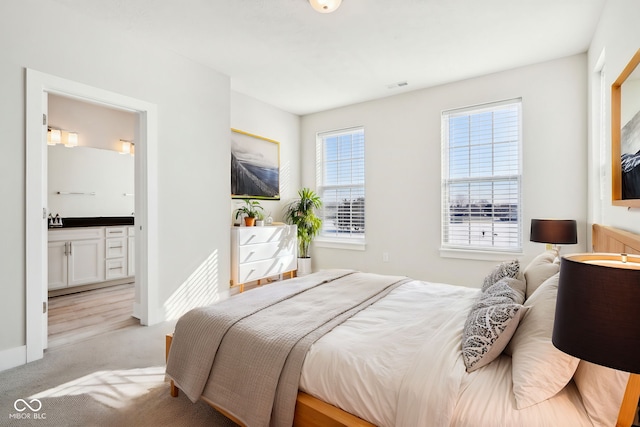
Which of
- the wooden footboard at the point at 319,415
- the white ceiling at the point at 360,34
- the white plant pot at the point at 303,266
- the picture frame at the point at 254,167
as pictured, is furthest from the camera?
the white plant pot at the point at 303,266

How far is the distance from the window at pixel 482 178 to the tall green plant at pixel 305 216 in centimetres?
193

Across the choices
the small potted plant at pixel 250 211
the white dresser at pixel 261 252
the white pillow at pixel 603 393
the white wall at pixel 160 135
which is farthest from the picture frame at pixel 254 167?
the white pillow at pixel 603 393

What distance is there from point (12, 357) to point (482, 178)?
4.75 metres

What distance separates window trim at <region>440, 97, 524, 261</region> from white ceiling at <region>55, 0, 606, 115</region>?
0.40 meters

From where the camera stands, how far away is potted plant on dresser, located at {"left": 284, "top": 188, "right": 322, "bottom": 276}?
5.11 metres

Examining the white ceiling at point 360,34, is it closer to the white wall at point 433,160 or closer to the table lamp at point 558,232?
the white wall at point 433,160

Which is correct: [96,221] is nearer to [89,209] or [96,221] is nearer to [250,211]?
[89,209]

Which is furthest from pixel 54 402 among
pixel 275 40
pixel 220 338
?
pixel 275 40

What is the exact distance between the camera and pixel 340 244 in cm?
514

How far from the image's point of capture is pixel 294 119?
18.0 ft

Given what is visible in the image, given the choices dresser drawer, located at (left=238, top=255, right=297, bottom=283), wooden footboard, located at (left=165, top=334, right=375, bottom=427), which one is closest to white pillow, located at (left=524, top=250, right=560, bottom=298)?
wooden footboard, located at (left=165, top=334, right=375, bottom=427)

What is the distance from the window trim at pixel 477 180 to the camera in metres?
3.74

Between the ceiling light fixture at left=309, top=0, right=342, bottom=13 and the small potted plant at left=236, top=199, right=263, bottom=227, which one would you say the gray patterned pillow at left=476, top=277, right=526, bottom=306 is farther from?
the small potted plant at left=236, top=199, right=263, bottom=227

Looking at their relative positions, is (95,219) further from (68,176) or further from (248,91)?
(248,91)
